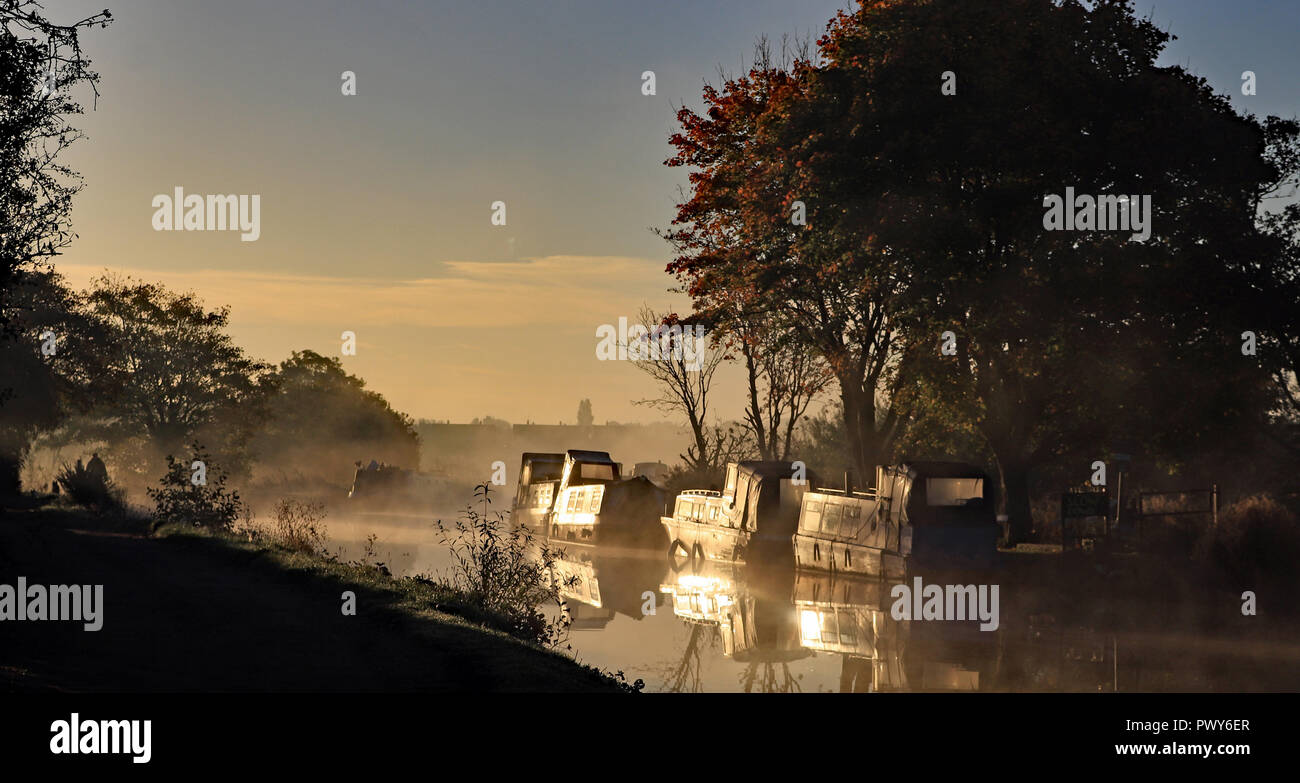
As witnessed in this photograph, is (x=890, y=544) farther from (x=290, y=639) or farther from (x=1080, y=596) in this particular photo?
(x=290, y=639)

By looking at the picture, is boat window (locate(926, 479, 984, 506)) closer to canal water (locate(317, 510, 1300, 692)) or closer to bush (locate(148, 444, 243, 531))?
canal water (locate(317, 510, 1300, 692))

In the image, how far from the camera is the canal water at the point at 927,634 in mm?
17250

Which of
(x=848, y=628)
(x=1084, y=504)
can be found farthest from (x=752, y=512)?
(x=848, y=628)

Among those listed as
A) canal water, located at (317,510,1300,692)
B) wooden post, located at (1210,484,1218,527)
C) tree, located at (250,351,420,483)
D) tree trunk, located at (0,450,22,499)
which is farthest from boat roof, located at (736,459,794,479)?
tree, located at (250,351,420,483)

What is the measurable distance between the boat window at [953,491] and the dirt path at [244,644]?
15.0 meters

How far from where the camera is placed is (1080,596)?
88.9ft

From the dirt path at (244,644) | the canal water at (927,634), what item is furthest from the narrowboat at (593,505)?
the dirt path at (244,644)

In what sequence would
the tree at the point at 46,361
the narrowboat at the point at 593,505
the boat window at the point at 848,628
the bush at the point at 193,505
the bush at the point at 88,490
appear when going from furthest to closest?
the tree at the point at 46,361
the narrowboat at the point at 593,505
the bush at the point at 88,490
the bush at the point at 193,505
the boat window at the point at 848,628

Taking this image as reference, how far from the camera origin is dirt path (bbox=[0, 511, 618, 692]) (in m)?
12.6

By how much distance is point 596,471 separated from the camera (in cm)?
5047

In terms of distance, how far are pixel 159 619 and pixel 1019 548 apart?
2370cm

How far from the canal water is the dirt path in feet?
10.4

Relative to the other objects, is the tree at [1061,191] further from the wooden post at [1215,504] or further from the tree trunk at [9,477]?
the tree trunk at [9,477]
